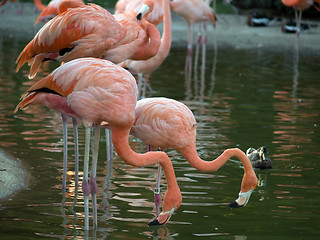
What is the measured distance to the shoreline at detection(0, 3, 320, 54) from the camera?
1498 centimetres

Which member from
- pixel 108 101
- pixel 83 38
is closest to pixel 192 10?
pixel 83 38

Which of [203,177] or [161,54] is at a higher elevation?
[161,54]

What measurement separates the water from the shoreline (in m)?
5.08

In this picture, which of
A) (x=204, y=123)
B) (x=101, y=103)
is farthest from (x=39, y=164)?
(x=204, y=123)

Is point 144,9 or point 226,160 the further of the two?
point 144,9

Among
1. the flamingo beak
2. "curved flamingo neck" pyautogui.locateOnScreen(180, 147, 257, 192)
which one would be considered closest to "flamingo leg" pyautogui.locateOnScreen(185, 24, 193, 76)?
the flamingo beak

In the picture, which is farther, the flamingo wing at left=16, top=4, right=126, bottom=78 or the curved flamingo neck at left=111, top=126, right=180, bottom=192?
the flamingo wing at left=16, top=4, right=126, bottom=78

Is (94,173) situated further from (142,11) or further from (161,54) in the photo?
(161,54)

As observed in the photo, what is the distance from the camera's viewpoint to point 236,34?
15.6 metres

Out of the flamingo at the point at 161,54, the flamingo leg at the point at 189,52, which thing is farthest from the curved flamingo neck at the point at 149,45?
the flamingo leg at the point at 189,52

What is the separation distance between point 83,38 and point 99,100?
1.25 m

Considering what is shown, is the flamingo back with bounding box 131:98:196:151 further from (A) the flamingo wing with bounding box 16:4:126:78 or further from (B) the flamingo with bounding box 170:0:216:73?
(B) the flamingo with bounding box 170:0:216:73

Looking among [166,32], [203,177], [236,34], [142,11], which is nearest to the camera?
[203,177]

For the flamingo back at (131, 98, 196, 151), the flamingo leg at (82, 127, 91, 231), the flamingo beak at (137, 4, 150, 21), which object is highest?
the flamingo beak at (137, 4, 150, 21)
